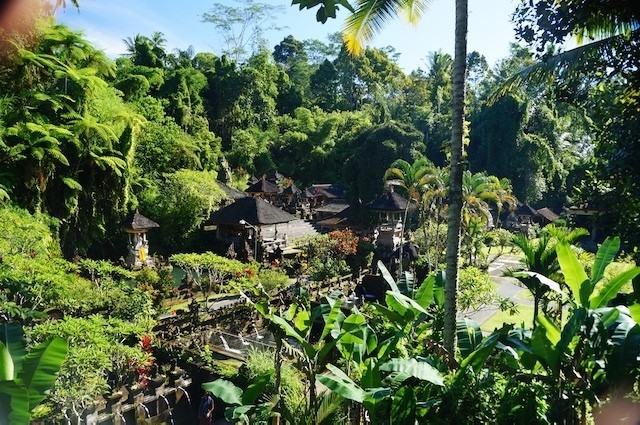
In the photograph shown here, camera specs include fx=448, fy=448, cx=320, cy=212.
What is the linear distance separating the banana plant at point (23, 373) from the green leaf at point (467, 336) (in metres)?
3.86

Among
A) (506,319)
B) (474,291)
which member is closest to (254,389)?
(474,291)

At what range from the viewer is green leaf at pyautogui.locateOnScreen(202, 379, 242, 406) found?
15.3 feet

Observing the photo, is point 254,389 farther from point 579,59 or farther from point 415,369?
point 579,59

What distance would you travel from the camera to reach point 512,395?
13.0 ft

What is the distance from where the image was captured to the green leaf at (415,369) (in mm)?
3751

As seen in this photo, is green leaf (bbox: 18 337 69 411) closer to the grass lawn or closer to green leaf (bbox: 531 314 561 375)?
green leaf (bbox: 531 314 561 375)

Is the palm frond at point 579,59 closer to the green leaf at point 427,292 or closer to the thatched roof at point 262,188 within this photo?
the green leaf at point 427,292

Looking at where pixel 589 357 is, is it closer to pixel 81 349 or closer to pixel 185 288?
pixel 81 349

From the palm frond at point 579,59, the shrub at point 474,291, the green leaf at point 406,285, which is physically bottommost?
the shrub at point 474,291

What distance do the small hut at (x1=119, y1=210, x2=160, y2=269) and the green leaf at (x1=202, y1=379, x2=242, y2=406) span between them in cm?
1502

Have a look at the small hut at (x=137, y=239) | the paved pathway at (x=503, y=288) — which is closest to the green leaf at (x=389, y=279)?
the paved pathway at (x=503, y=288)

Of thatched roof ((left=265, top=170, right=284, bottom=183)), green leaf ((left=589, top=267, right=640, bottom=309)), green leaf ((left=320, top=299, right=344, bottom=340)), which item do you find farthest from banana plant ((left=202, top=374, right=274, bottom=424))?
thatched roof ((left=265, top=170, right=284, bottom=183))

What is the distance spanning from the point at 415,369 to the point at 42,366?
296cm

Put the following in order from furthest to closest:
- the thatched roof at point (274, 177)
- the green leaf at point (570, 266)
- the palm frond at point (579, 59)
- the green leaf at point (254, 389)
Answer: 1. the thatched roof at point (274, 177)
2. the palm frond at point (579, 59)
3. the green leaf at point (254, 389)
4. the green leaf at point (570, 266)
